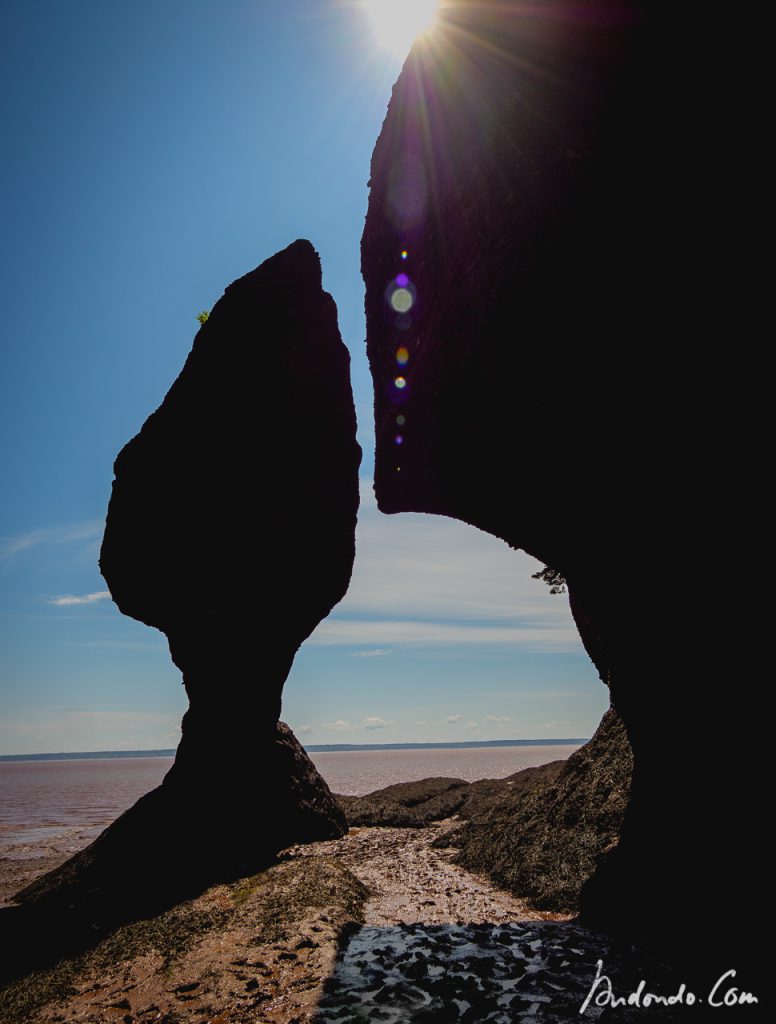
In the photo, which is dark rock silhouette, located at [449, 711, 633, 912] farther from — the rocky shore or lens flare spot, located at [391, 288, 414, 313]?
lens flare spot, located at [391, 288, 414, 313]

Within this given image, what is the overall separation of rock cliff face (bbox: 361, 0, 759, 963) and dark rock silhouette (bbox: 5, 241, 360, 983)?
8089mm

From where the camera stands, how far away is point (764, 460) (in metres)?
8.28

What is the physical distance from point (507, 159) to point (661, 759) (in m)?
11.7

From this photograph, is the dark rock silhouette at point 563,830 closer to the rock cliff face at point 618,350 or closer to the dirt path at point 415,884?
the dirt path at point 415,884

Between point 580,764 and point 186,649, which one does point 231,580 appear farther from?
point 580,764

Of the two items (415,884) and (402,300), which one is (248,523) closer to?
(402,300)


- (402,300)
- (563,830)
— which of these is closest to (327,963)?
(563,830)

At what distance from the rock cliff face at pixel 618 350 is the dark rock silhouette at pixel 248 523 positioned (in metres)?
8.09

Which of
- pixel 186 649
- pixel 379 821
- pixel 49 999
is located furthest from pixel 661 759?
pixel 379 821

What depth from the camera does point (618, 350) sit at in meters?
10.0

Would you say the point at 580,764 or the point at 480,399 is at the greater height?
the point at 480,399

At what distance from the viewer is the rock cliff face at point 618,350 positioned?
8719 mm

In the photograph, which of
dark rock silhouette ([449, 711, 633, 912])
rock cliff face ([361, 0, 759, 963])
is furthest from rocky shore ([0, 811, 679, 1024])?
rock cliff face ([361, 0, 759, 963])

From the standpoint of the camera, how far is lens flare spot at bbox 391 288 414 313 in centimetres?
1489
